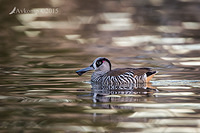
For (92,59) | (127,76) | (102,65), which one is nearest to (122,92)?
(127,76)

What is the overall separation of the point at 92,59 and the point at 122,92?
5.65 meters

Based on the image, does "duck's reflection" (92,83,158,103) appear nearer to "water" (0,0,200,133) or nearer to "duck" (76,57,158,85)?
"water" (0,0,200,133)

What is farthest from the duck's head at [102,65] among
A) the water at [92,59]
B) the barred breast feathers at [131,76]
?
the barred breast feathers at [131,76]

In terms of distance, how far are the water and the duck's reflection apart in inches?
0.9

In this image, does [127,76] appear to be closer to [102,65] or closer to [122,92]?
[102,65]

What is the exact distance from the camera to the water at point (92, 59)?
9477 millimetres

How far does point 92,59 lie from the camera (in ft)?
58.6

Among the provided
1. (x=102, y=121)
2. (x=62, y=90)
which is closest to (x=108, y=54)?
(x=62, y=90)

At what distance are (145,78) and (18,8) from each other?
16356 mm

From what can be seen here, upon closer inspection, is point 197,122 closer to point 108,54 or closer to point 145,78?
point 145,78

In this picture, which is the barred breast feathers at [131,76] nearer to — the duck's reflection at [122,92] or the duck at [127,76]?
the duck at [127,76]

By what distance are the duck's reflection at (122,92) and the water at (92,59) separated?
22mm

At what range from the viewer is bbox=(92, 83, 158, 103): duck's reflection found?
448 inches

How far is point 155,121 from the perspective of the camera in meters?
9.24
